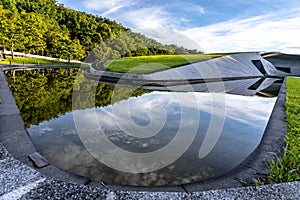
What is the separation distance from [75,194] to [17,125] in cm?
301

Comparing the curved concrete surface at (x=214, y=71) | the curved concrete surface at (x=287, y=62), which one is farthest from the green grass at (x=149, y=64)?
the curved concrete surface at (x=287, y=62)

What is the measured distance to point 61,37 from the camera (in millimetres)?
32062

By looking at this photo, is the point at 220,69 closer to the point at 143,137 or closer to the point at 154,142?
the point at 143,137

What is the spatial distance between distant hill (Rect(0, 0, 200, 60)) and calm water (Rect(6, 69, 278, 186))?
75.6ft

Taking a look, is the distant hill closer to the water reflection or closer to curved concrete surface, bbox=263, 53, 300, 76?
curved concrete surface, bbox=263, 53, 300, 76

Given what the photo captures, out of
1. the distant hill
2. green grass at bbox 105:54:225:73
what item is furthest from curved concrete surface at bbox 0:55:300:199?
the distant hill

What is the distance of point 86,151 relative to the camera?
140 inches

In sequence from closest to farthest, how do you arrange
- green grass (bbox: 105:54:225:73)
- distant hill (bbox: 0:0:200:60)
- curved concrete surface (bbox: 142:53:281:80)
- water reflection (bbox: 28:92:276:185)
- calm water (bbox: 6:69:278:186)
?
water reflection (bbox: 28:92:276:185) → calm water (bbox: 6:69:278:186) → curved concrete surface (bbox: 142:53:281:80) → green grass (bbox: 105:54:225:73) → distant hill (bbox: 0:0:200:60)

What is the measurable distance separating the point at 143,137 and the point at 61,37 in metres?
32.2

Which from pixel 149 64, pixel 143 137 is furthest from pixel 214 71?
pixel 143 137

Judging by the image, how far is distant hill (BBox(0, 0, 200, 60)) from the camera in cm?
2575

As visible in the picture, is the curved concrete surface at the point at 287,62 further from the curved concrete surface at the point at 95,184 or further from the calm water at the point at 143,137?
the curved concrete surface at the point at 95,184

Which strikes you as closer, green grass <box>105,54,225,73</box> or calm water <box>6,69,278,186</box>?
calm water <box>6,69,278,186</box>

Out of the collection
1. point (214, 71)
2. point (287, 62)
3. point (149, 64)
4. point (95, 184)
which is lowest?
point (95, 184)
